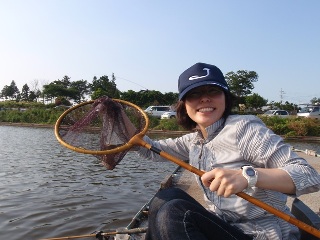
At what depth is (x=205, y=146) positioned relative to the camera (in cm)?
238

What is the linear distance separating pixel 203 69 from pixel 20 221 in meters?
4.92

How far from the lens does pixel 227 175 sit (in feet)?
5.75

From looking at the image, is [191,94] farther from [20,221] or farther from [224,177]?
[20,221]

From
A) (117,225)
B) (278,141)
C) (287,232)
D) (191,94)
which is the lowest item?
(117,225)

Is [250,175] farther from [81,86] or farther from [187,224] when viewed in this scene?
[81,86]

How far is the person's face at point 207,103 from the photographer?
2.28 metres

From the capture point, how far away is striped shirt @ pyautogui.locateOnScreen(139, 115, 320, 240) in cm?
193

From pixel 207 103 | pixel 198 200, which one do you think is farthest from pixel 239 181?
pixel 198 200

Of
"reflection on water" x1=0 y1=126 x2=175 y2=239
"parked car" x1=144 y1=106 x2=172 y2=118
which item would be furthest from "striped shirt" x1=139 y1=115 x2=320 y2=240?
"parked car" x1=144 y1=106 x2=172 y2=118

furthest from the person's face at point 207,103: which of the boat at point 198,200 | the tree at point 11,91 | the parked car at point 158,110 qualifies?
the tree at point 11,91

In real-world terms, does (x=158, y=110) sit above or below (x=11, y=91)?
below

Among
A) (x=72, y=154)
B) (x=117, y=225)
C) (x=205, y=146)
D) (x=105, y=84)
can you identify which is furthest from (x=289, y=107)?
(x=205, y=146)

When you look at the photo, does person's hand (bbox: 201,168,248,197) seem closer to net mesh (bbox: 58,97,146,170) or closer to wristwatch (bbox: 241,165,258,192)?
wristwatch (bbox: 241,165,258,192)

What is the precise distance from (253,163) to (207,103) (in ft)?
1.55
